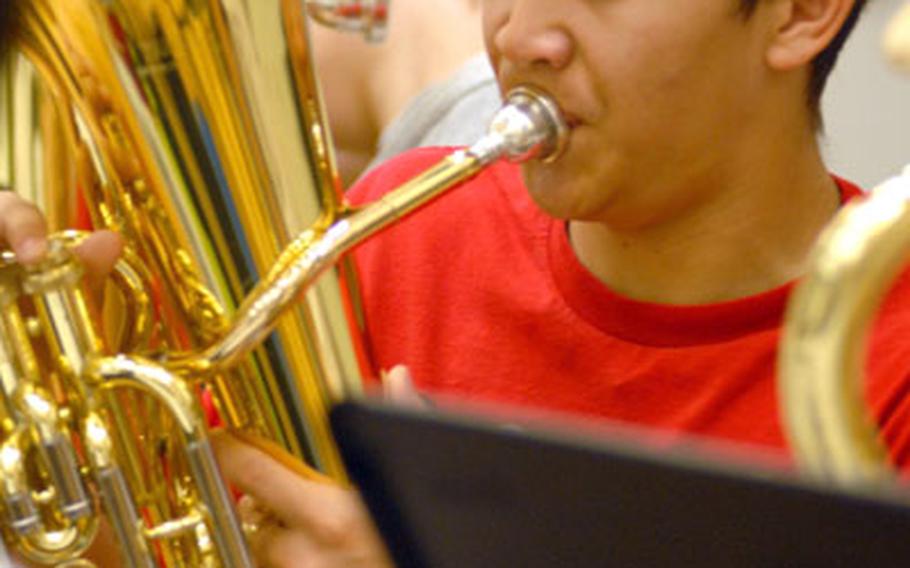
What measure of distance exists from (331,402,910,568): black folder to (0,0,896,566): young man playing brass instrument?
0.25 meters

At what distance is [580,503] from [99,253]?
44 cm

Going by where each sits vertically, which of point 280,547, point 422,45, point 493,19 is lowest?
point 280,547

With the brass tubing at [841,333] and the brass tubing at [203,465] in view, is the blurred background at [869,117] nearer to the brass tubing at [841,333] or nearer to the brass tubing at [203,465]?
the brass tubing at [203,465]

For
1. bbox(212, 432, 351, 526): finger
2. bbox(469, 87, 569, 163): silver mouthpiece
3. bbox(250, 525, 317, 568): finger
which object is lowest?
bbox(250, 525, 317, 568): finger

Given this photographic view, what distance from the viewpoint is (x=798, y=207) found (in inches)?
40.4

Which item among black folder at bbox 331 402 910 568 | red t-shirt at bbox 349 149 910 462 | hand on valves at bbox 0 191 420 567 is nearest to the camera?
black folder at bbox 331 402 910 568

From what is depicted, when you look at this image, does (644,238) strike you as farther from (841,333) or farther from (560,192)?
(841,333)

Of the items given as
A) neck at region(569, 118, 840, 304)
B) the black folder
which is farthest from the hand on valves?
neck at region(569, 118, 840, 304)

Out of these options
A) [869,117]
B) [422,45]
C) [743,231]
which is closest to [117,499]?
[743,231]

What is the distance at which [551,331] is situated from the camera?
3.47 feet

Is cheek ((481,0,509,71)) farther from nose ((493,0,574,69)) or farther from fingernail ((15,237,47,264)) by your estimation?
fingernail ((15,237,47,264))

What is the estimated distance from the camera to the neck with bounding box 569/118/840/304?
39.9 inches

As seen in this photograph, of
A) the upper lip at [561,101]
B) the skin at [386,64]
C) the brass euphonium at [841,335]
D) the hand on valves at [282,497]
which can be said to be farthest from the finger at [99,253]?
the skin at [386,64]

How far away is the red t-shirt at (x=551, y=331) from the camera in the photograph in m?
0.99
